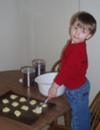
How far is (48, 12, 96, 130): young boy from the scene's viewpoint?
5.57ft

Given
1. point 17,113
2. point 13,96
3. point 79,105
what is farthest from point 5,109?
point 79,105

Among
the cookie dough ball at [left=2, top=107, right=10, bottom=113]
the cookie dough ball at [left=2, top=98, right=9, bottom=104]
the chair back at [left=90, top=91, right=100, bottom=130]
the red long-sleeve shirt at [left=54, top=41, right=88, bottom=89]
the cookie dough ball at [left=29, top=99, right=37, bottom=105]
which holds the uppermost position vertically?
the red long-sleeve shirt at [left=54, top=41, right=88, bottom=89]

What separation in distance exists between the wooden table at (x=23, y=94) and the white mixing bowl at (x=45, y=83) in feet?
0.11

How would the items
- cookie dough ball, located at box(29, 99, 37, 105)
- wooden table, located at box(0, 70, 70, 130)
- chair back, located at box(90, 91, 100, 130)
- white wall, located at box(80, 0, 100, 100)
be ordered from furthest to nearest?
white wall, located at box(80, 0, 100, 100) → chair back, located at box(90, 91, 100, 130) → cookie dough ball, located at box(29, 99, 37, 105) → wooden table, located at box(0, 70, 70, 130)

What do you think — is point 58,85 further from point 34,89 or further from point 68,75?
point 34,89

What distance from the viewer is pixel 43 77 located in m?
2.00

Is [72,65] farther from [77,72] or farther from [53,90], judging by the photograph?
[53,90]

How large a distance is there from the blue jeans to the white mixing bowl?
44mm

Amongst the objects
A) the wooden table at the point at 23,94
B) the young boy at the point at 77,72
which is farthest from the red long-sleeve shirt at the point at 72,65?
the wooden table at the point at 23,94

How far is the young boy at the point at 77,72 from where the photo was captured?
1.70 metres

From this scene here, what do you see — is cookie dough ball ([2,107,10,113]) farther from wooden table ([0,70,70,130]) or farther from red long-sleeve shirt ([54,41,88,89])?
red long-sleeve shirt ([54,41,88,89])

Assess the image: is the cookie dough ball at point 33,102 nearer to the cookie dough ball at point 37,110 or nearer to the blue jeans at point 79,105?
the cookie dough ball at point 37,110

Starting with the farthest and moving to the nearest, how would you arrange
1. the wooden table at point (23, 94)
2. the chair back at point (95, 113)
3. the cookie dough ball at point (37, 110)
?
the chair back at point (95, 113)
the cookie dough ball at point (37, 110)
the wooden table at point (23, 94)

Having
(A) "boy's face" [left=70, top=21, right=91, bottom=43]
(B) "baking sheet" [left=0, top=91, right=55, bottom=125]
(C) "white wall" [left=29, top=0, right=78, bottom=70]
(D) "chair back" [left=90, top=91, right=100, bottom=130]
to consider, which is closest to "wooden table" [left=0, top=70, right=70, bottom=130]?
(B) "baking sheet" [left=0, top=91, right=55, bottom=125]
